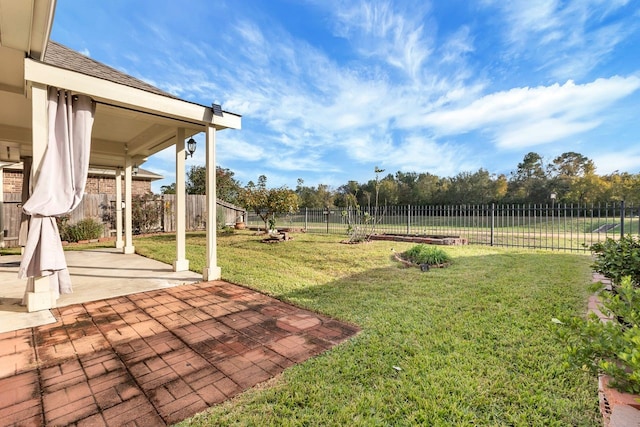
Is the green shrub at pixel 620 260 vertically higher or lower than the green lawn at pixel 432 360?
higher

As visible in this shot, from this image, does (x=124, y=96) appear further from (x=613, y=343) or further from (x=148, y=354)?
(x=613, y=343)

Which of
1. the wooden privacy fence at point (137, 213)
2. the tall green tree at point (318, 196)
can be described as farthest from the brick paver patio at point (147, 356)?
the tall green tree at point (318, 196)

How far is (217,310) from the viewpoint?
3.45 meters

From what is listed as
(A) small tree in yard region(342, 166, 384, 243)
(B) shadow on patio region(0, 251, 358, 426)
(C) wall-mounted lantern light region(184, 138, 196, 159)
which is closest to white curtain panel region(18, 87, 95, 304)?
(B) shadow on patio region(0, 251, 358, 426)

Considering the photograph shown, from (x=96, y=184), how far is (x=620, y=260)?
1941 centimetres

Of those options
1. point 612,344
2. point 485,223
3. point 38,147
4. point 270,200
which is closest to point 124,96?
point 38,147

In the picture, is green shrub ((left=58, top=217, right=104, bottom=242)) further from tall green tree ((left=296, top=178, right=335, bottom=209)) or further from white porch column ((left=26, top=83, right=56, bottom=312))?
tall green tree ((left=296, top=178, right=335, bottom=209))

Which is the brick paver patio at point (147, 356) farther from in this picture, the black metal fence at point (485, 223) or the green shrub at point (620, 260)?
the black metal fence at point (485, 223)

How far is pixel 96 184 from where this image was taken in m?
15.0

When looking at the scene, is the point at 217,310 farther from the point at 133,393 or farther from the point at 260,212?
the point at 260,212

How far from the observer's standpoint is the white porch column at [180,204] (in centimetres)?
520

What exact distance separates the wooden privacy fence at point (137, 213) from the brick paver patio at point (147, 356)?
5.51 m

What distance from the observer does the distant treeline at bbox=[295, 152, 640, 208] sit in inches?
811

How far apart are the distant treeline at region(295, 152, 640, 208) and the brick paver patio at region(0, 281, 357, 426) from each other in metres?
18.4
